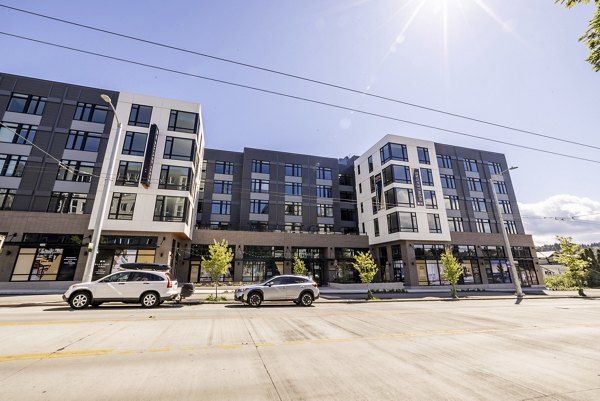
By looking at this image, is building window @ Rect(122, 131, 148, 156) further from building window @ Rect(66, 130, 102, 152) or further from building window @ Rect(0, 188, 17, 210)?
building window @ Rect(0, 188, 17, 210)

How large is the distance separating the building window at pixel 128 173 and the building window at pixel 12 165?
900 cm

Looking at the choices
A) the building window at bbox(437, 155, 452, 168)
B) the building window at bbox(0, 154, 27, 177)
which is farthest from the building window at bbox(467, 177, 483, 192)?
the building window at bbox(0, 154, 27, 177)

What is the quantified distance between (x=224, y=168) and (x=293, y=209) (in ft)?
39.8

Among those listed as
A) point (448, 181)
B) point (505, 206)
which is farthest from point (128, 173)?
point (505, 206)

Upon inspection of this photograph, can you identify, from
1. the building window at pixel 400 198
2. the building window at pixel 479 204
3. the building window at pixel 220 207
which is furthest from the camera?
the building window at pixel 479 204

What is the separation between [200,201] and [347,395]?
117 feet

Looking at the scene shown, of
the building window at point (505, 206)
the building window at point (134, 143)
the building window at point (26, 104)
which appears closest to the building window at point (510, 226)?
the building window at point (505, 206)

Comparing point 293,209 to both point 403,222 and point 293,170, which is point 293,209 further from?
point 403,222

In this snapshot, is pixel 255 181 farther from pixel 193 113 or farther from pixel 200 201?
pixel 193 113

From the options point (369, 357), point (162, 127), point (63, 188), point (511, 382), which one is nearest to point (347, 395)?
point (369, 357)

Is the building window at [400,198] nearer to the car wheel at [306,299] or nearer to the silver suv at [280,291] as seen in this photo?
the silver suv at [280,291]

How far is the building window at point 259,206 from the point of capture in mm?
37375

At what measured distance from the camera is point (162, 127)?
26.6 meters

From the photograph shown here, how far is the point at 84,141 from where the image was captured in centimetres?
2608
